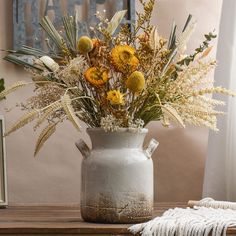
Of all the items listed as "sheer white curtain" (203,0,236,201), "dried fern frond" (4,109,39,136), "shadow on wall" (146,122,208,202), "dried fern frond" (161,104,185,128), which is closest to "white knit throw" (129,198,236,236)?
"dried fern frond" (161,104,185,128)

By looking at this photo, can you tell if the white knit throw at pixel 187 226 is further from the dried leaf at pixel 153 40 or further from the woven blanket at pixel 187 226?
the dried leaf at pixel 153 40

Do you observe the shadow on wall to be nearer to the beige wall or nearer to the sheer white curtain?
the beige wall

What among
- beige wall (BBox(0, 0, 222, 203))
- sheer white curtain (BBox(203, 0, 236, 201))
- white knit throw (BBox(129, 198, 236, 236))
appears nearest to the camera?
white knit throw (BBox(129, 198, 236, 236))

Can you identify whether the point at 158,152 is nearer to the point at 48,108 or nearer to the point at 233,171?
the point at 233,171

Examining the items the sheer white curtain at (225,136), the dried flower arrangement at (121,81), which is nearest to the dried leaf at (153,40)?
the dried flower arrangement at (121,81)

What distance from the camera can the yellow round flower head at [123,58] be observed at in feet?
5.13

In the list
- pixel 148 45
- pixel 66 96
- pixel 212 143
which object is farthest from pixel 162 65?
pixel 212 143

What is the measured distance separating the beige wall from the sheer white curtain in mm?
152

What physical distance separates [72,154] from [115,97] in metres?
0.82

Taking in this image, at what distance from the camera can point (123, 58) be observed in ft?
5.13

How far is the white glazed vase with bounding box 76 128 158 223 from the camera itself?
1.56 meters

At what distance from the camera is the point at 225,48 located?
222 centimetres

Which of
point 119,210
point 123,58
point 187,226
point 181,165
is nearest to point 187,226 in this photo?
point 187,226

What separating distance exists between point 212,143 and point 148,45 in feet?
2.27
